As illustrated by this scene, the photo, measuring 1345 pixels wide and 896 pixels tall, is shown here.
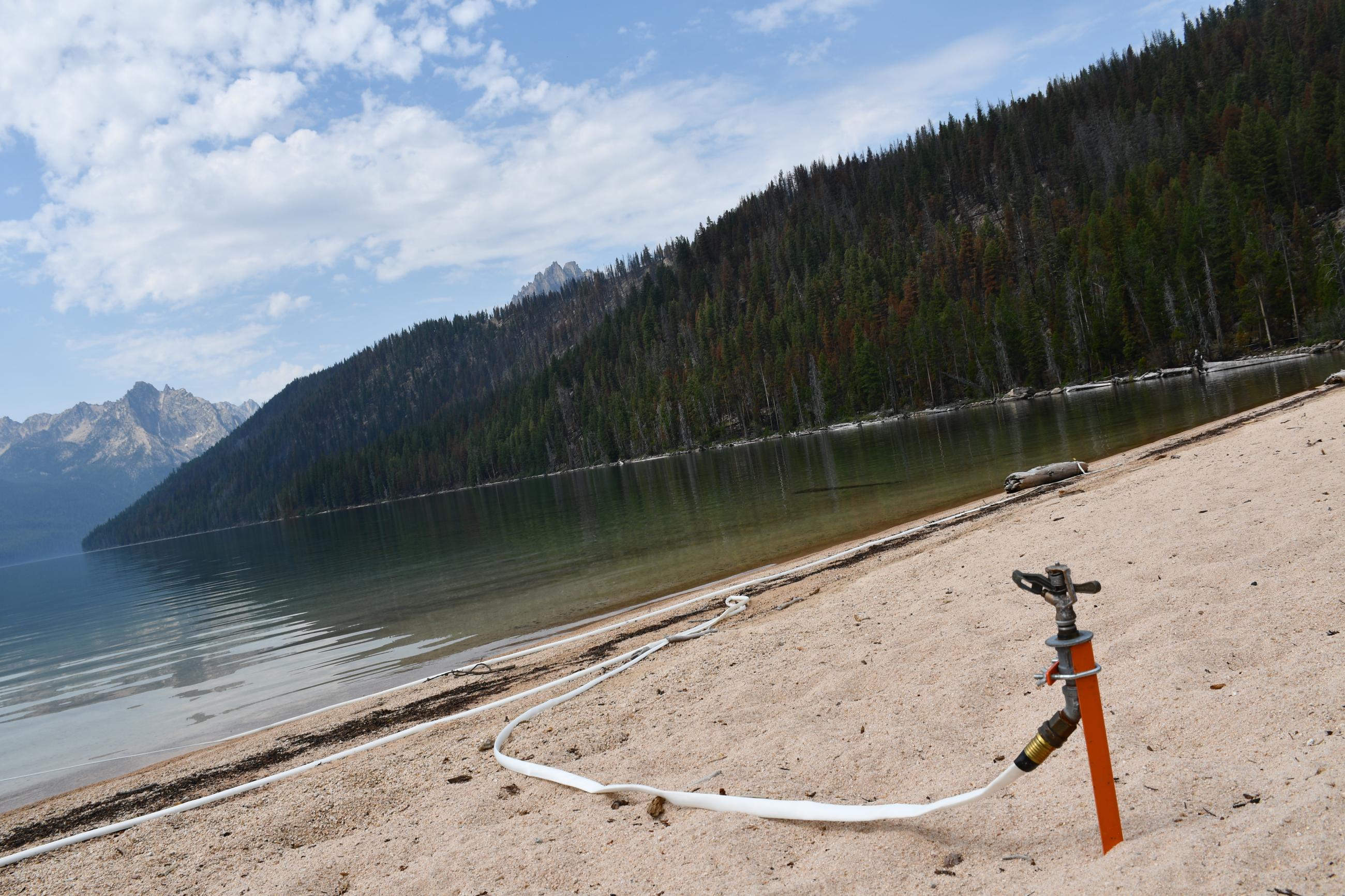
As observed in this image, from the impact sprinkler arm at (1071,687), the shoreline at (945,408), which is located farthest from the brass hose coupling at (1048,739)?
the shoreline at (945,408)

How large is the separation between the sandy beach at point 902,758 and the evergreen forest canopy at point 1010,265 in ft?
244

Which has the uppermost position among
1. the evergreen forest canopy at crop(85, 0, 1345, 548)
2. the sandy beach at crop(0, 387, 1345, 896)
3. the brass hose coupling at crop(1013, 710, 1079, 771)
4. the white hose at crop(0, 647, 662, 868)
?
the evergreen forest canopy at crop(85, 0, 1345, 548)

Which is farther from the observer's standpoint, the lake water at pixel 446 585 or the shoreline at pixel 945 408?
the shoreline at pixel 945 408

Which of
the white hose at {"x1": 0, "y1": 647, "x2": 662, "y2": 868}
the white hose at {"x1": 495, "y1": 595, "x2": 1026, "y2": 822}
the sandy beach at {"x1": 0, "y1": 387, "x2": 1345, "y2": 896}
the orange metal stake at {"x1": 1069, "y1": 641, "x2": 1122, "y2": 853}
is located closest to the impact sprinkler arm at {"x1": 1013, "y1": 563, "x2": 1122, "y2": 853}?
the orange metal stake at {"x1": 1069, "y1": 641, "x2": 1122, "y2": 853}

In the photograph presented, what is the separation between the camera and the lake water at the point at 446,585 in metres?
17.4

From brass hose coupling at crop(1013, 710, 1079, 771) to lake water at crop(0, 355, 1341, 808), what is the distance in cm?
1506

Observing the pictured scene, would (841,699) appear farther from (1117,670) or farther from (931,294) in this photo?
(931,294)

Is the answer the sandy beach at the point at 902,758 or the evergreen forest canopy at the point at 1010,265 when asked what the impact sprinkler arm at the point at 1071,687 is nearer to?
the sandy beach at the point at 902,758

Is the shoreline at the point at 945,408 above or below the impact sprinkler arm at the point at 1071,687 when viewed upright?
below

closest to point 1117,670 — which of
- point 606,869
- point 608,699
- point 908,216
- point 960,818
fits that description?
point 960,818

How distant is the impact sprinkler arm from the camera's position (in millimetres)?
3385

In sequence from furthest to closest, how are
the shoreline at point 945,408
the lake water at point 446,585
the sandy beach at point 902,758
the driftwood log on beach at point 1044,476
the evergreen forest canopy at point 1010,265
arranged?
the evergreen forest canopy at point 1010,265 → the shoreline at point 945,408 → the driftwood log on beach at point 1044,476 → the lake water at point 446,585 → the sandy beach at point 902,758

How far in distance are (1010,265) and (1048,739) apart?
127 metres

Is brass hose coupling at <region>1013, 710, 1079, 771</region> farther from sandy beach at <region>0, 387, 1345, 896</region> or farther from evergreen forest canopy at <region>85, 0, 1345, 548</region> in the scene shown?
evergreen forest canopy at <region>85, 0, 1345, 548</region>
